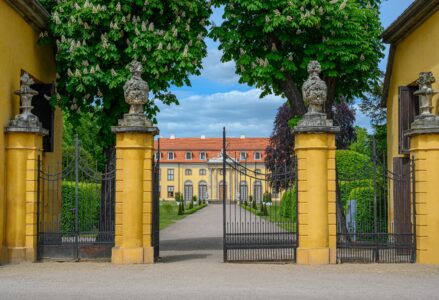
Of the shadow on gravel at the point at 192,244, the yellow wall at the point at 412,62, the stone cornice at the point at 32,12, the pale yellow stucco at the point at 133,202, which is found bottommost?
the shadow on gravel at the point at 192,244

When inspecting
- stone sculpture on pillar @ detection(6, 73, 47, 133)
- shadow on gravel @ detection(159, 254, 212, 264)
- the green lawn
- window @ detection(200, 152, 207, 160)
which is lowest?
the green lawn

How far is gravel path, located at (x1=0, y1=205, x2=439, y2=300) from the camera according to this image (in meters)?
9.04

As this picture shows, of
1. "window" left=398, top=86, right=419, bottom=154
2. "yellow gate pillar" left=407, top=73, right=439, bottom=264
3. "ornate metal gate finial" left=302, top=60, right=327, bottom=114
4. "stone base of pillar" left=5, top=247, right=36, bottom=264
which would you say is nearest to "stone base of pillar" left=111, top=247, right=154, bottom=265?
"stone base of pillar" left=5, top=247, right=36, bottom=264

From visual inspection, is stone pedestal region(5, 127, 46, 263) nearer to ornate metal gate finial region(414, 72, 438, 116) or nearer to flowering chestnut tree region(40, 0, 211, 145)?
flowering chestnut tree region(40, 0, 211, 145)

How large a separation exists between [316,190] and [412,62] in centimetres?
527

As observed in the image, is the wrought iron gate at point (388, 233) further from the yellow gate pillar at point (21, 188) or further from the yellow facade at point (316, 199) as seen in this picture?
the yellow gate pillar at point (21, 188)

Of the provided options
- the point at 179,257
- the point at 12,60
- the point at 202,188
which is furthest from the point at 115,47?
the point at 202,188

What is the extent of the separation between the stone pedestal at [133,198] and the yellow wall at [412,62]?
6.77 metres

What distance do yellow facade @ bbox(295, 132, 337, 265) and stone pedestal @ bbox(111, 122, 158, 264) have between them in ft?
10.4

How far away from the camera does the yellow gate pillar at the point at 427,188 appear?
12.8 meters

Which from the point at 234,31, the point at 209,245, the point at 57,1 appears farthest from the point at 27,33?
the point at 209,245

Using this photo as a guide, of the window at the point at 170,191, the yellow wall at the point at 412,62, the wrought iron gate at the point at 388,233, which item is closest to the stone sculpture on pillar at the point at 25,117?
the wrought iron gate at the point at 388,233

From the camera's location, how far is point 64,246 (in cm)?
1349

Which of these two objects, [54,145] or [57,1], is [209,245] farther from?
[57,1]
